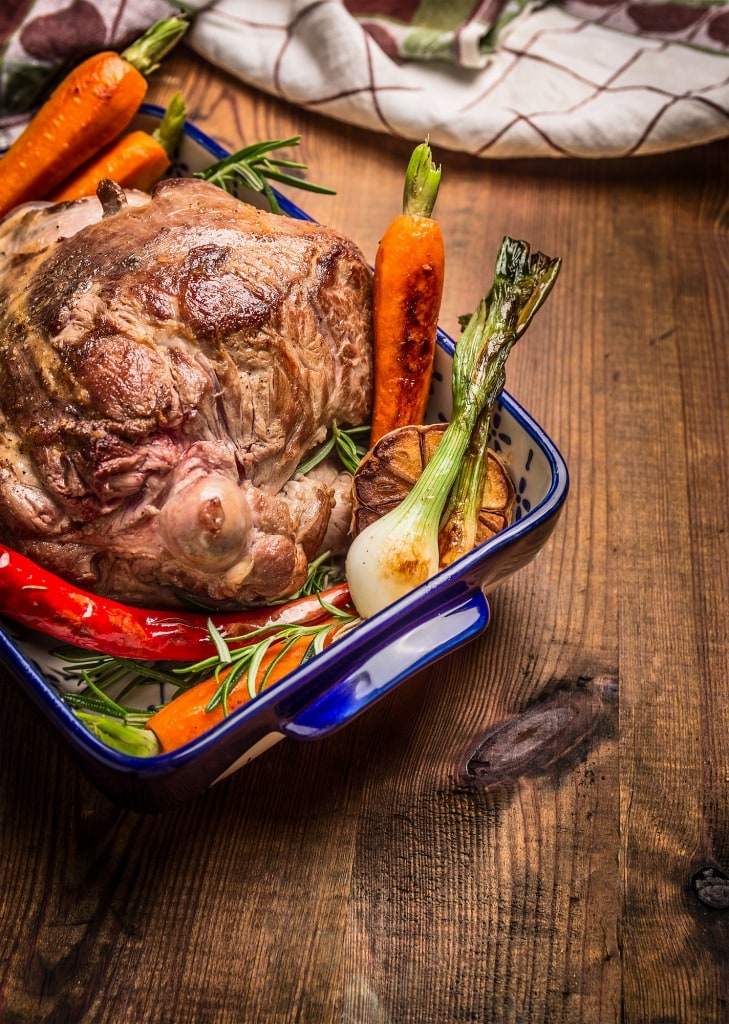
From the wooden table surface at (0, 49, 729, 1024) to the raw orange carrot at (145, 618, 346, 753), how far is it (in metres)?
0.24

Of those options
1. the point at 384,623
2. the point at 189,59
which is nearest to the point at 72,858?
the point at 384,623

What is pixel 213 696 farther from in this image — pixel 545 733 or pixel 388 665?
pixel 545 733

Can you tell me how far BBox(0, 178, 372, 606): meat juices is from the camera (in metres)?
1.85

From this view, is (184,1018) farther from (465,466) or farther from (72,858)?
(465,466)

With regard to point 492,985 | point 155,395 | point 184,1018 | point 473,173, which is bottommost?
point 492,985

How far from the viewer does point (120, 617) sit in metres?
1.94

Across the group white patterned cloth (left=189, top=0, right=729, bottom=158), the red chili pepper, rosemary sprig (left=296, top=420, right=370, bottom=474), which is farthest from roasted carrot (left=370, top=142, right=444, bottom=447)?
white patterned cloth (left=189, top=0, right=729, bottom=158)

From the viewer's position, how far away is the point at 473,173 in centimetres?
316

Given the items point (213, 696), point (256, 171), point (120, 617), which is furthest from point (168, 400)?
point (256, 171)

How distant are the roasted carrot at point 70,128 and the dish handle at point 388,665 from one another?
5.00 ft

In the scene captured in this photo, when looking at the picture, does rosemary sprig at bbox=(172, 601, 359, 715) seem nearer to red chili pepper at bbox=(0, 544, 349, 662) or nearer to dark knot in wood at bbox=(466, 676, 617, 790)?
red chili pepper at bbox=(0, 544, 349, 662)

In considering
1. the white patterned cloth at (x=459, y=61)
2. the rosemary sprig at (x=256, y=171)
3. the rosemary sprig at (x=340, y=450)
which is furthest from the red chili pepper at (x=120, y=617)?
the white patterned cloth at (x=459, y=61)

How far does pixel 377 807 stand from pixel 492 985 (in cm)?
37

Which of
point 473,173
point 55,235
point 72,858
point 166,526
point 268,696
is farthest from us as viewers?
point 473,173
